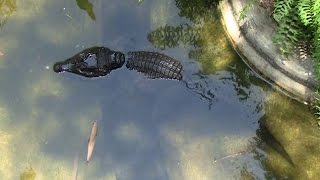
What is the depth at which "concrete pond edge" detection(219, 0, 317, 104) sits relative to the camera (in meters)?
7.37

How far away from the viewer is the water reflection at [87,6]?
26.1 ft

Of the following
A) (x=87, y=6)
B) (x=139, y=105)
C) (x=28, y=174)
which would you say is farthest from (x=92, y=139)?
(x=87, y=6)

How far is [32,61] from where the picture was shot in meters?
7.80

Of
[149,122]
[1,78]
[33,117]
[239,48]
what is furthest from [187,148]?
[1,78]

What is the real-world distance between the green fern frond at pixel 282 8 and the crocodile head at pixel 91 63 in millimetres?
2065

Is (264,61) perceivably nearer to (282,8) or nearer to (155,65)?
(282,8)

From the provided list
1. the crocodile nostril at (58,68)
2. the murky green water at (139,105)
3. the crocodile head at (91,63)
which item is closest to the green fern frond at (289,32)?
the murky green water at (139,105)

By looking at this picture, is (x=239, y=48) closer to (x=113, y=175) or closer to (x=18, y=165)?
(x=113, y=175)

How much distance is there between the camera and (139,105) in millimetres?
7645

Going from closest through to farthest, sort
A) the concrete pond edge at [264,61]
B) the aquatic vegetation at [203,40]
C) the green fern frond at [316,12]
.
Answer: the green fern frond at [316,12] < the concrete pond edge at [264,61] < the aquatic vegetation at [203,40]

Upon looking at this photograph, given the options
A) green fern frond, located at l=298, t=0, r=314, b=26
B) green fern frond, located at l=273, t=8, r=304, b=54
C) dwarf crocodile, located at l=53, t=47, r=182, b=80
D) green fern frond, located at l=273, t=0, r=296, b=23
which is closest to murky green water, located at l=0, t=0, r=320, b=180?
dwarf crocodile, located at l=53, t=47, r=182, b=80

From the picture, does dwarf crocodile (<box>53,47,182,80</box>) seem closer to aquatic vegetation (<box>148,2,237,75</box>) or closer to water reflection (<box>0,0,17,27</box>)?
aquatic vegetation (<box>148,2,237,75</box>)

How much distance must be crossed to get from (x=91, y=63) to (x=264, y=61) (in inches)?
86.5

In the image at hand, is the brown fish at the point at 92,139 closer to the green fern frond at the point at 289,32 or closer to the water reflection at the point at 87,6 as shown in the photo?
the water reflection at the point at 87,6
